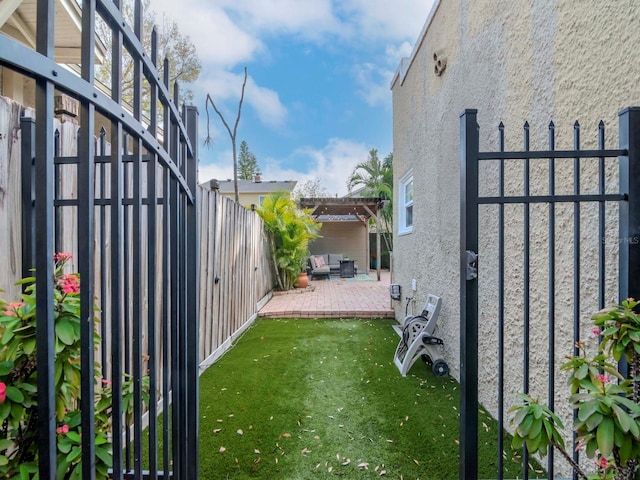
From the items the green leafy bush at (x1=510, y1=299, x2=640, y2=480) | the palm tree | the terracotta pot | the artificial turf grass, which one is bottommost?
the artificial turf grass

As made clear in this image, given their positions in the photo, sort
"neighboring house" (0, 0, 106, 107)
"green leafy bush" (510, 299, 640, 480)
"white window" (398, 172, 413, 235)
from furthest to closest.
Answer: "white window" (398, 172, 413, 235) < "neighboring house" (0, 0, 106, 107) < "green leafy bush" (510, 299, 640, 480)

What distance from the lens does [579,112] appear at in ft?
5.97

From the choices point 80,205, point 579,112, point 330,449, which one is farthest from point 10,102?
point 579,112

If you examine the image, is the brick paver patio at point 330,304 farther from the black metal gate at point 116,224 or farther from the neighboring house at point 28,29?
the neighboring house at point 28,29

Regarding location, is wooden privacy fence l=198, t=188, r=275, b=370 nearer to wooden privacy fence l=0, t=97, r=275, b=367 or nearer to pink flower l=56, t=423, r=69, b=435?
A: wooden privacy fence l=0, t=97, r=275, b=367

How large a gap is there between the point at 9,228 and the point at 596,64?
9.87 feet

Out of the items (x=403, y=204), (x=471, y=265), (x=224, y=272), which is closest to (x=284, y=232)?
(x=403, y=204)

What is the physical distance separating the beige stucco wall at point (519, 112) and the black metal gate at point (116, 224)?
2.11 metres

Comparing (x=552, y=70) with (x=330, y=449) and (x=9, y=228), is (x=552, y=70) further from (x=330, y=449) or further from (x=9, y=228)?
(x=9, y=228)

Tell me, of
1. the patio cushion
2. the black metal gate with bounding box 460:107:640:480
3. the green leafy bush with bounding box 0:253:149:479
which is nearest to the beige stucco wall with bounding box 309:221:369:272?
the patio cushion

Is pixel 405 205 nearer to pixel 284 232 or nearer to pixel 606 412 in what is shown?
pixel 284 232

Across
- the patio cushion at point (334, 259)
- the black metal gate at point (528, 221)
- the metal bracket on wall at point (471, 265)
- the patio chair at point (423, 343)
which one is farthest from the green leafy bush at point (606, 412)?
the patio cushion at point (334, 259)

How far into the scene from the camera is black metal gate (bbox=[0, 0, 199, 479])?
707 millimetres

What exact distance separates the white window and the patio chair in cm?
179
